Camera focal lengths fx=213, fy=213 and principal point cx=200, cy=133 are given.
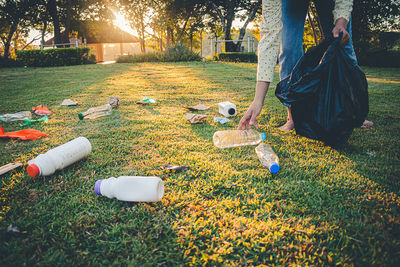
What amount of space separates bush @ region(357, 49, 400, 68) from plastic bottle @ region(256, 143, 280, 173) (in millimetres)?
16012

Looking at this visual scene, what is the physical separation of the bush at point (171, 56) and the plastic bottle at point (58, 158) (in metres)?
12.7

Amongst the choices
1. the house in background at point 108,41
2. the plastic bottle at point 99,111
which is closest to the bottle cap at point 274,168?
the plastic bottle at point 99,111

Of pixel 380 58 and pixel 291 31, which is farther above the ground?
pixel 380 58

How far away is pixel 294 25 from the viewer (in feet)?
7.06

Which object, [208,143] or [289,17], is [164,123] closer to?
[208,143]

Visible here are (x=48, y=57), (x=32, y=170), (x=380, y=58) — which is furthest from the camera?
(x=48, y=57)


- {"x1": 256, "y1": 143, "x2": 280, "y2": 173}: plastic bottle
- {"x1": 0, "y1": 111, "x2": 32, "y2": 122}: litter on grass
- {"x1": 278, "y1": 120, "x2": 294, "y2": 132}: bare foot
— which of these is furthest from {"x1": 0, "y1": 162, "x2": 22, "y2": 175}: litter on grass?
{"x1": 278, "y1": 120, "x2": 294, "y2": 132}: bare foot

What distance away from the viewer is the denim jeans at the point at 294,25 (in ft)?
6.48

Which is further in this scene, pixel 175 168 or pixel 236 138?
pixel 236 138

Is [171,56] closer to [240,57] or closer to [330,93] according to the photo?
[240,57]

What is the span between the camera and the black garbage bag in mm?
1541

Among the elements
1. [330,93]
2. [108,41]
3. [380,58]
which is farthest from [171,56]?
[108,41]

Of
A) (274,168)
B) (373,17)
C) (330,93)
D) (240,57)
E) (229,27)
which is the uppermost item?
(373,17)

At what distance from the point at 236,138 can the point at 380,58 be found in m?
16.0
